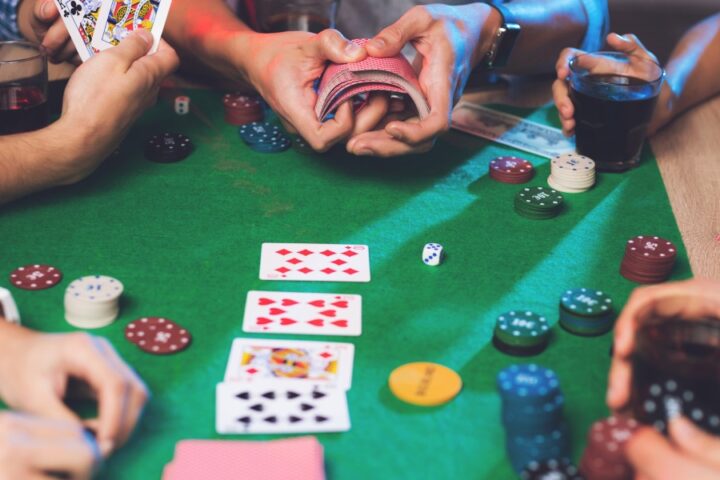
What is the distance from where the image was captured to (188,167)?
2494 millimetres

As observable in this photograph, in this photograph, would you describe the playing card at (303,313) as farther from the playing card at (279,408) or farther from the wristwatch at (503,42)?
the wristwatch at (503,42)

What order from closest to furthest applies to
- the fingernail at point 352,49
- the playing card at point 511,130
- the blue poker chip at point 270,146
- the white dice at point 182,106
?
the fingernail at point 352,49 → the blue poker chip at point 270,146 → the playing card at point 511,130 → the white dice at point 182,106

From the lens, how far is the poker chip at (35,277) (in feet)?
6.24

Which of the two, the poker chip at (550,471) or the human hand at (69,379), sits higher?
the human hand at (69,379)

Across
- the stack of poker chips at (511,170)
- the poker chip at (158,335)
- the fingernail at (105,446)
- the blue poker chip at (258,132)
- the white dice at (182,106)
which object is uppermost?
the fingernail at (105,446)

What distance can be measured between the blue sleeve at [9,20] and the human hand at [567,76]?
5.60ft

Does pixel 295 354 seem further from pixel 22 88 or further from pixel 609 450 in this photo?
pixel 22 88

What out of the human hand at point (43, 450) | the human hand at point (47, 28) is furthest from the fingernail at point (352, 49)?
the human hand at point (43, 450)

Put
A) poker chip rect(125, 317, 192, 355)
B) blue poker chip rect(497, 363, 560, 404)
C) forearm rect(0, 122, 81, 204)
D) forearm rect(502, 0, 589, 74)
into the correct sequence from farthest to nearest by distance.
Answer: forearm rect(502, 0, 589, 74), forearm rect(0, 122, 81, 204), poker chip rect(125, 317, 192, 355), blue poker chip rect(497, 363, 560, 404)

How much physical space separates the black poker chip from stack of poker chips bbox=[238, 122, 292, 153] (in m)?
0.17

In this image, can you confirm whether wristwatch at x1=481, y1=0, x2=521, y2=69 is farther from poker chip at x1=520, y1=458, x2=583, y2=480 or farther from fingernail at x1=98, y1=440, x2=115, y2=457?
fingernail at x1=98, y1=440, x2=115, y2=457

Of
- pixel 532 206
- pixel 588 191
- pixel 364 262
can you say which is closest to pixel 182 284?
pixel 364 262

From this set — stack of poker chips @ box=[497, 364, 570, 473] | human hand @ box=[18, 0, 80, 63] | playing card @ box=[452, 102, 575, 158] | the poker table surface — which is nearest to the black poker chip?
the poker table surface

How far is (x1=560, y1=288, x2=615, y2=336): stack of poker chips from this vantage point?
182 centimetres
